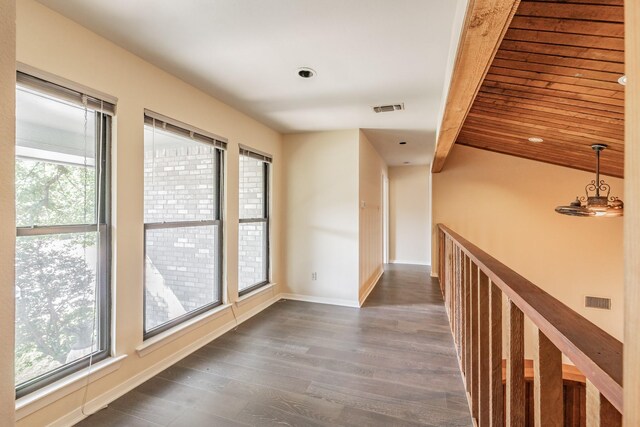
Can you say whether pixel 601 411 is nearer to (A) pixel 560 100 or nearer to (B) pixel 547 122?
(A) pixel 560 100

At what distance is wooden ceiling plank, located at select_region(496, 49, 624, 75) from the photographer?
188 centimetres

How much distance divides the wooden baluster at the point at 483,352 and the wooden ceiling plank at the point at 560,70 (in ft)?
5.03

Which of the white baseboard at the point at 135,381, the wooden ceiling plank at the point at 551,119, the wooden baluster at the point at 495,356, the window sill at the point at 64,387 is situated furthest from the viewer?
the wooden ceiling plank at the point at 551,119

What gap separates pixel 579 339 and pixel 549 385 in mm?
306

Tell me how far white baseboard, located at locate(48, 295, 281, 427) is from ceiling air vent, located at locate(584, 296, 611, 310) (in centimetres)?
534

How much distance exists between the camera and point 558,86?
2.27m

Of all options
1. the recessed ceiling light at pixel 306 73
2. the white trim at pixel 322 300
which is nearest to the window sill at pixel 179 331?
the white trim at pixel 322 300

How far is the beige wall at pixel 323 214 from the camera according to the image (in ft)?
13.1

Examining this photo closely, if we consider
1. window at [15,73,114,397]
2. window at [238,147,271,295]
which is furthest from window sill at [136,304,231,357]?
window at [238,147,271,295]

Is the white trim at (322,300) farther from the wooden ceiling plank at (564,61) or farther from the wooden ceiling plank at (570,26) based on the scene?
the wooden ceiling plank at (570,26)

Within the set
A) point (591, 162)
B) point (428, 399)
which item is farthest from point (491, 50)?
point (591, 162)

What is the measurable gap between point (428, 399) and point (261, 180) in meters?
3.03

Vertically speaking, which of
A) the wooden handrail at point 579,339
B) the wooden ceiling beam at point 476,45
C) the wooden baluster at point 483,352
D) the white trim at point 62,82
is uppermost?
the white trim at point 62,82

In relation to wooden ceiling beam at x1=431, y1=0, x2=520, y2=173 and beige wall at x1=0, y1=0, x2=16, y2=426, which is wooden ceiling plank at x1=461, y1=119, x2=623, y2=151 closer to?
wooden ceiling beam at x1=431, y1=0, x2=520, y2=173
